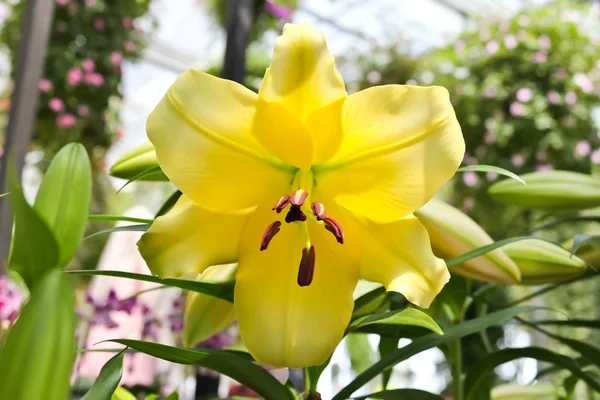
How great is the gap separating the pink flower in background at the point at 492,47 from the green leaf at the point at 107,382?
7.75 feet

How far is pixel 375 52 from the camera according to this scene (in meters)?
2.70

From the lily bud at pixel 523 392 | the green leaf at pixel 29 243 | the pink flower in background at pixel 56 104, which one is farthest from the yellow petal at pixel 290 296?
the pink flower in background at pixel 56 104

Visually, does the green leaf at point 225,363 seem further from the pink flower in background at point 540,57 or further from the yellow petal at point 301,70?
the pink flower in background at point 540,57

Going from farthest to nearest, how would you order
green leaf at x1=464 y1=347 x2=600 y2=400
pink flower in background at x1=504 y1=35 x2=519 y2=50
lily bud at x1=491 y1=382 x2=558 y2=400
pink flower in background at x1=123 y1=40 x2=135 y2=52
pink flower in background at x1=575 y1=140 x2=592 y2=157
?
pink flower in background at x1=123 y1=40 x2=135 y2=52
pink flower in background at x1=504 y1=35 x2=519 y2=50
pink flower in background at x1=575 y1=140 x2=592 y2=157
lily bud at x1=491 y1=382 x2=558 y2=400
green leaf at x1=464 y1=347 x2=600 y2=400

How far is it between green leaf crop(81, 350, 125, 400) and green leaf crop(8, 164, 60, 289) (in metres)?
0.07

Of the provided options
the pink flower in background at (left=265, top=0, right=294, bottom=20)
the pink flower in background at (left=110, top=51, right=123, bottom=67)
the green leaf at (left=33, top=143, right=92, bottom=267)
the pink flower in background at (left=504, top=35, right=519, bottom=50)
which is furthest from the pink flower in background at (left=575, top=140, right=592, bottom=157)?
the green leaf at (left=33, top=143, right=92, bottom=267)

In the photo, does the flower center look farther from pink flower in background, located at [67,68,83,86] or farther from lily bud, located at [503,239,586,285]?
pink flower in background, located at [67,68,83,86]

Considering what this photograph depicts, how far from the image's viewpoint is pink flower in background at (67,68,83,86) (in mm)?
2285

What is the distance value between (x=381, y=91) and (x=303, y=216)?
0.07 meters

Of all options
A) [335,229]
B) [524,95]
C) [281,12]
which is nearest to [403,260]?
[335,229]

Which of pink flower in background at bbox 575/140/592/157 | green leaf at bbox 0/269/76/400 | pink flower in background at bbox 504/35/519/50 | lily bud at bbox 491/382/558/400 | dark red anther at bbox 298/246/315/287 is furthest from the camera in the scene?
pink flower in background at bbox 504/35/519/50

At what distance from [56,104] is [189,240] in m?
2.15

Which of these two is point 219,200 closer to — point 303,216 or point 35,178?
point 303,216

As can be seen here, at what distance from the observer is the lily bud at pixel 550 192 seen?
43 centimetres
